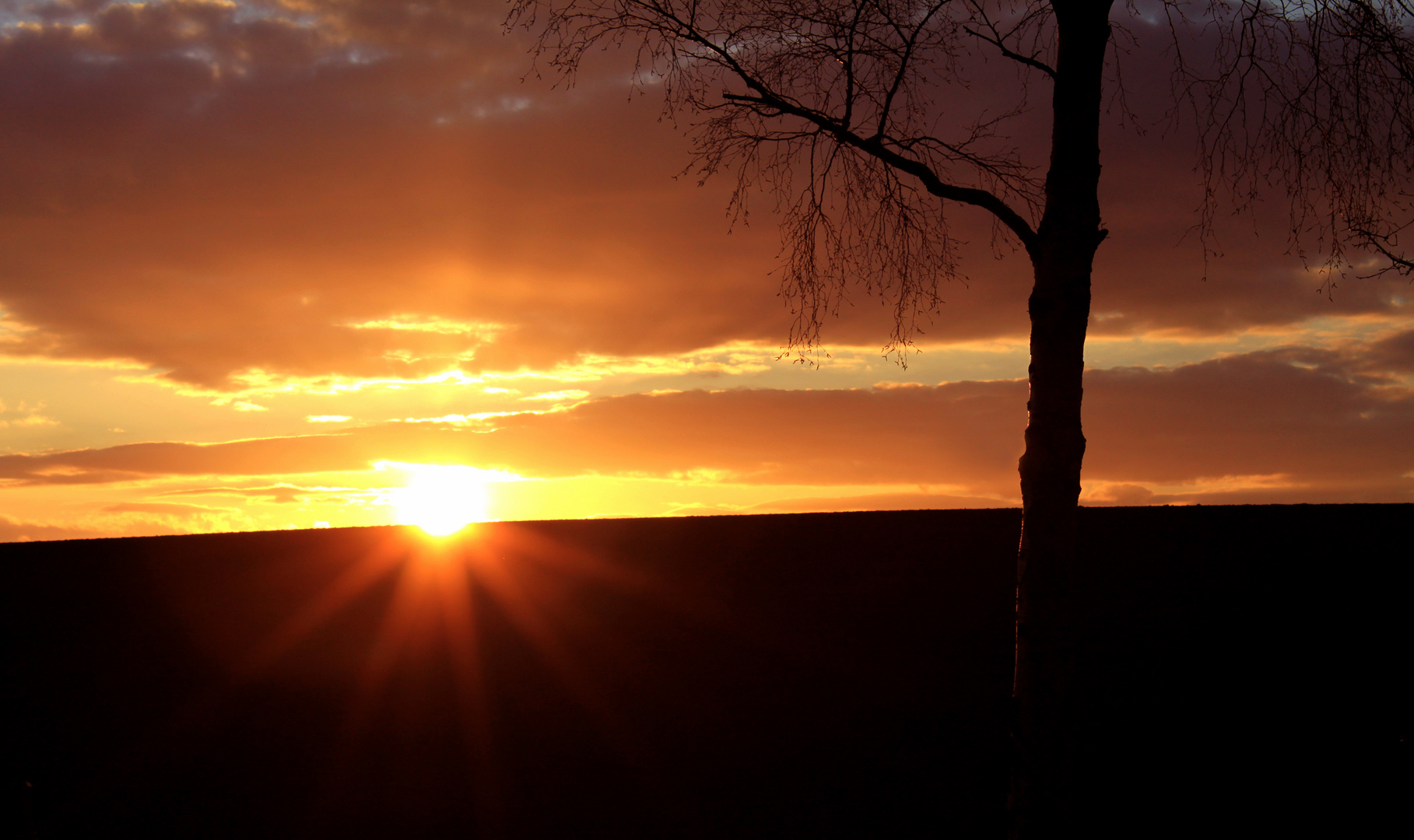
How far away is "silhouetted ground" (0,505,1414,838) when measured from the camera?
7.25 metres

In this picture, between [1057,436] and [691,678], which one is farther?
[691,678]

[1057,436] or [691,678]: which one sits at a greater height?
[1057,436]

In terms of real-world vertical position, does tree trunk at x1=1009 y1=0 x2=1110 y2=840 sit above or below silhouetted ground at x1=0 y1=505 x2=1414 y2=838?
above

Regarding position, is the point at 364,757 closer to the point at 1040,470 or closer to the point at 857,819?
the point at 857,819

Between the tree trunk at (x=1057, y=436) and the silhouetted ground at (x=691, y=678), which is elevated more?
the tree trunk at (x=1057, y=436)

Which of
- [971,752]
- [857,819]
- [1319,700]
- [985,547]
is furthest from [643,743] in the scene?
[1319,700]

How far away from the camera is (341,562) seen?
11.3 meters

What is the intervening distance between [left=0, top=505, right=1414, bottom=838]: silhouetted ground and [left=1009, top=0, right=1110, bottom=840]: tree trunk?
1.71 metres

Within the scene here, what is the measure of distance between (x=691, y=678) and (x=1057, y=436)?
4.75 metres

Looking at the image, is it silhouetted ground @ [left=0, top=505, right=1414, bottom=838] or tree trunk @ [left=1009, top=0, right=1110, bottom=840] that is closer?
tree trunk @ [left=1009, top=0, right=1110, bottom=840]

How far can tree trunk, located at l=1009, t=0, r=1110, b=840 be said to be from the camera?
17.9ft

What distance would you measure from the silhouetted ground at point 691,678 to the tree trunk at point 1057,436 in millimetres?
1711

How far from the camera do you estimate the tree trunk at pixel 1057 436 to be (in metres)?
5.46

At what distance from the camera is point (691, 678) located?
8891 millimetres
